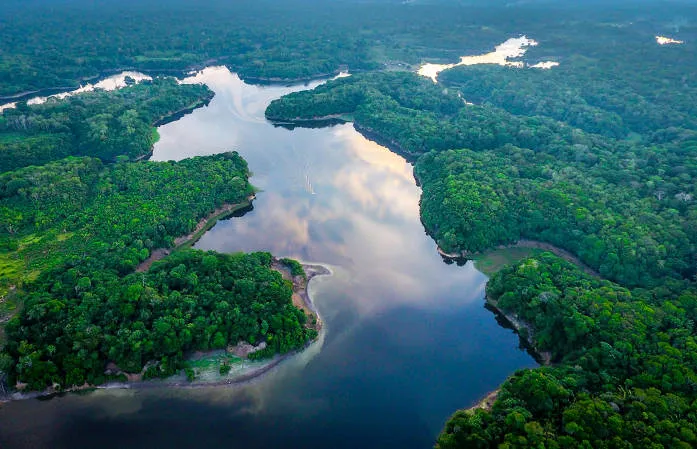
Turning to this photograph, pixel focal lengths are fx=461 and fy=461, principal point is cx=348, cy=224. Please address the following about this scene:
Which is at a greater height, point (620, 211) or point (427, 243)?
point (620, 211)

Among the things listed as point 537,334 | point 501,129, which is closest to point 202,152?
point 501,129

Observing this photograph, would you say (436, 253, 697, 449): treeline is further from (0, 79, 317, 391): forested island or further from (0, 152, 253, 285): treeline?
(0, 152, 253, 285): treeline

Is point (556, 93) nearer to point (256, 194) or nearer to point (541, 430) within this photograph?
point (256, 194)

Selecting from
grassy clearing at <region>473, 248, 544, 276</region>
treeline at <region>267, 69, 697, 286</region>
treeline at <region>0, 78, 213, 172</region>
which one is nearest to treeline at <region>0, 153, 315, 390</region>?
treeline at <region>0, 78, 213, 172</region>

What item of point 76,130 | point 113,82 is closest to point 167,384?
point 76,130

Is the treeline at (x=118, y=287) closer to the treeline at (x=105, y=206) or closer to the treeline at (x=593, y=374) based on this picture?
the treeline at (x=105, y=206)

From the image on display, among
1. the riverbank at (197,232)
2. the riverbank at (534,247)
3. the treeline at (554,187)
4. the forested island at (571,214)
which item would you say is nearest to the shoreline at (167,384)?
the riverbank at (197,232)

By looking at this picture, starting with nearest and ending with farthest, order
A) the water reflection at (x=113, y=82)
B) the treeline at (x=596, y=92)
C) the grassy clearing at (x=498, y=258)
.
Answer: the grassy clearing at (x=498, y=258) → the treeline at (x=596, y=92) → the water reflection at (x=113, y=82)
